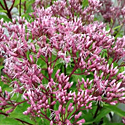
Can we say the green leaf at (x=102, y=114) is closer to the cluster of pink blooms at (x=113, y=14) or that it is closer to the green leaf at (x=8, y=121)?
the green leaf at (x=8, y=121)

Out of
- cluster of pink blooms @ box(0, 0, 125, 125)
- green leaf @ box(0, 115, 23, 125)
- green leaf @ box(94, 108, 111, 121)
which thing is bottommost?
green leaf @ box(94, 108, 111, 121)

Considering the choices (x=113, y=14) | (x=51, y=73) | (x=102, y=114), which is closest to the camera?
(x=51, y=73)

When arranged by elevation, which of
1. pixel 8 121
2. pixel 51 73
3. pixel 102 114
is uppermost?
pixel 51 73

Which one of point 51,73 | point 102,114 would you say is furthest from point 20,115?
point 102,114

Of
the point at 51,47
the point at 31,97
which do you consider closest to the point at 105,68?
the point at 51,47

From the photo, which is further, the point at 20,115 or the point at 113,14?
the point at 113,14

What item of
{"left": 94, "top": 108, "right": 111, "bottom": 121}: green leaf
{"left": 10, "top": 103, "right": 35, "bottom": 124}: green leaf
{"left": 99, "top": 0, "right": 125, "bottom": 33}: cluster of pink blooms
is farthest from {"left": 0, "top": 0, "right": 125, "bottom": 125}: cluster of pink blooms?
{"left": 99, "top": 0, "right": 125, "bottom": 33}: cluster of pink blooms

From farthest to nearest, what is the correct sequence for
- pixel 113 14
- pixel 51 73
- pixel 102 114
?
pixel 113 14
pixel 102 114
pixel 51 73

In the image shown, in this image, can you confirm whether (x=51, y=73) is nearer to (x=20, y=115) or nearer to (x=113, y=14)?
(x=20, y=115)

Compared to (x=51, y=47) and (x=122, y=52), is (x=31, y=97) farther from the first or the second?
(x=122, y=52)

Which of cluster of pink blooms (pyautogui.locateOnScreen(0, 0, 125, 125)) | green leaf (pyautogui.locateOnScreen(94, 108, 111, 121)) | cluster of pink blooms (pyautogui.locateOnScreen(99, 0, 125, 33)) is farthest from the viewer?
cluster of pink blooms (pyautogui.locateOnScreen(99, 0, 125, 33))

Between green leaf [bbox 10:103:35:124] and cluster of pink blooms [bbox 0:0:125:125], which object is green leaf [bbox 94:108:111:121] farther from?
green leaf [bbox 10:103:35:124]

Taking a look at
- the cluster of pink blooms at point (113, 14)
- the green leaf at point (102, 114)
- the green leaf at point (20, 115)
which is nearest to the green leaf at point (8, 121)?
the green leaf at point (20, 115)
